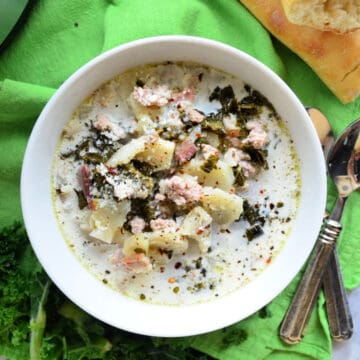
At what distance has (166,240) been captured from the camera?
2059 mm

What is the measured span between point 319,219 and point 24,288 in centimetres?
102

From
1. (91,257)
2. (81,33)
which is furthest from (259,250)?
(81,33)

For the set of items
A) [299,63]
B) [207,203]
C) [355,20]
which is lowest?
[207,203]

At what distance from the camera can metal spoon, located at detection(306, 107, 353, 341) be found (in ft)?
7.48

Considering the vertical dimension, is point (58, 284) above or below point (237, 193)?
below

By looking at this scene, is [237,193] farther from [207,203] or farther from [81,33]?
[81,33]

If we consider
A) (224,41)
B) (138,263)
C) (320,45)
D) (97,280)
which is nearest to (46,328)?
(97,280)

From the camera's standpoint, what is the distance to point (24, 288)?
2250 mm

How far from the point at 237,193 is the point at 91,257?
52cm

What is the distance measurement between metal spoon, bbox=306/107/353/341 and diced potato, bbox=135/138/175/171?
550 mm

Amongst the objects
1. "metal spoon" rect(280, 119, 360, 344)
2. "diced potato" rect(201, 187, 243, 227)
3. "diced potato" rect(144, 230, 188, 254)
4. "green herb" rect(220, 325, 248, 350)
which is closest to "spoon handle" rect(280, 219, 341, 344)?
"metal spoon" rect(280, 119, 360, 344)

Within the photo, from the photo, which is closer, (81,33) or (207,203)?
(207,203)

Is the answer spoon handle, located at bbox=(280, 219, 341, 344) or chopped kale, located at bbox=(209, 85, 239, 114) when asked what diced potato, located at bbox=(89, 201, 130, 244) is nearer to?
chopped kale, located at bbox=(209, 85, 239, 114)

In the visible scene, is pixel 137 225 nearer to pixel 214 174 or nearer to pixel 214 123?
pixel 214 174
